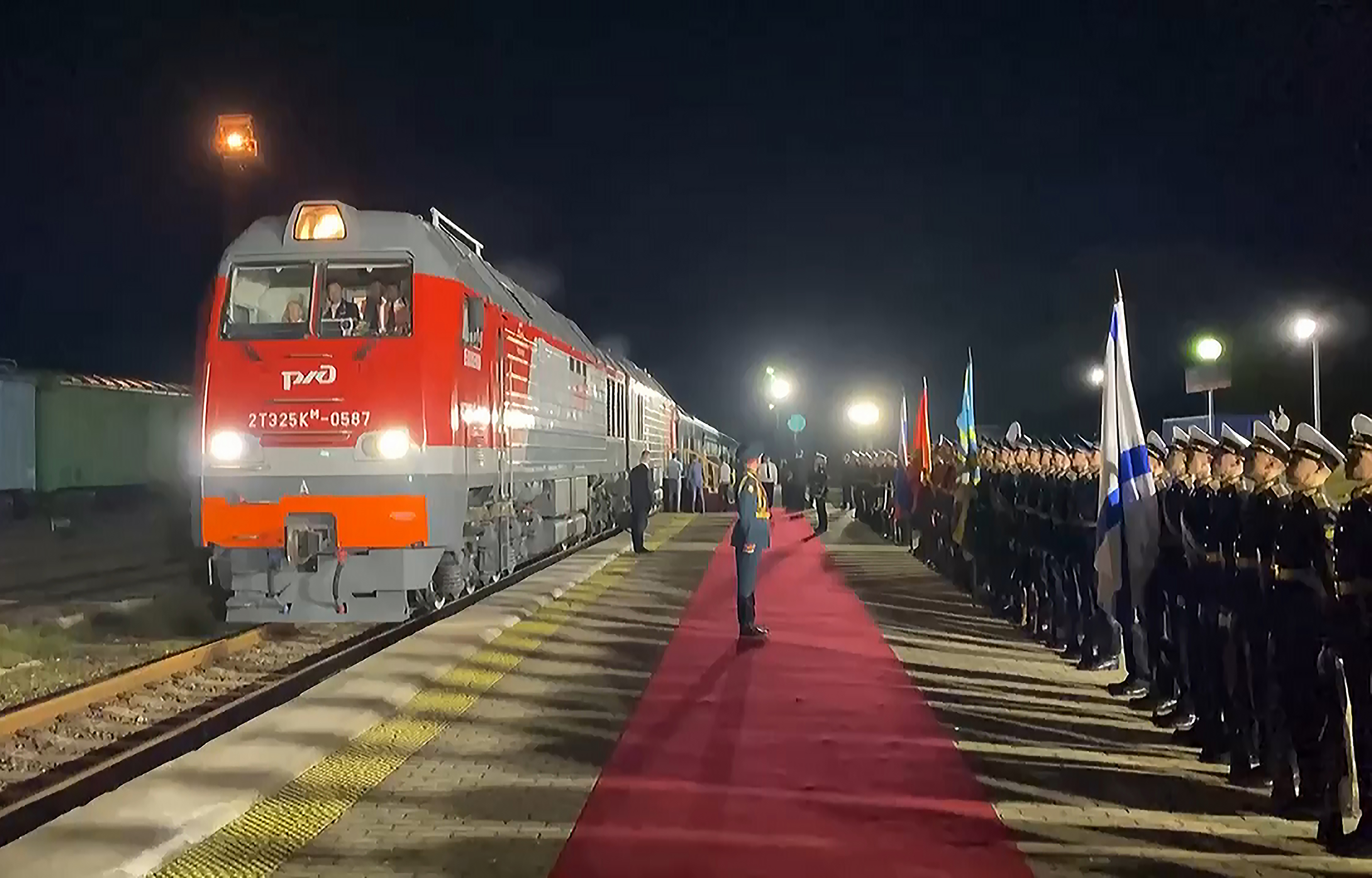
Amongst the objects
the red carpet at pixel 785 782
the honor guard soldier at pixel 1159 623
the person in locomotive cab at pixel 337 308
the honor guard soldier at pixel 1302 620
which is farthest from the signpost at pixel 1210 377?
the honor guard soldier at pixel 1302 620

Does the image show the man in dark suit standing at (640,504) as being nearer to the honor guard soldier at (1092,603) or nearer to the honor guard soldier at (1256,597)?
the honor guard soldier at (1092,603)

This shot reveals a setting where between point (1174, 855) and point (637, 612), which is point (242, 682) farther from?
point (1174, 855)

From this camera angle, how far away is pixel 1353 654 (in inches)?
233

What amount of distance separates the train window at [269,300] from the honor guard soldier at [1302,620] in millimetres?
8198

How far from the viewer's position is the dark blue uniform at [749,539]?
11562 mm

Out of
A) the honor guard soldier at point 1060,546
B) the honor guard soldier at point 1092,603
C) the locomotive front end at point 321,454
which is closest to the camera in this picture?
the honor guard soldier at point 1092,603

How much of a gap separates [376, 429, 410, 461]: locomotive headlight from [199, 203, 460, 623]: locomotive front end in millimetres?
11

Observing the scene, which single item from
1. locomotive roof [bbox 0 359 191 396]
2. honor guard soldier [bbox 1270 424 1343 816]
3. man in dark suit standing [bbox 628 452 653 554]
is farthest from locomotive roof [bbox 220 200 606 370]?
locomotive roof [bbox 0 359 191 396]

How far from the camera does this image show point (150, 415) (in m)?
34.8

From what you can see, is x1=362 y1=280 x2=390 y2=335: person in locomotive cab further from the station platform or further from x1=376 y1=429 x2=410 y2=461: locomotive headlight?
the station platform

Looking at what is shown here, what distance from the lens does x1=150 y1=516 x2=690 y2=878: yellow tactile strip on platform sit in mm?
5660

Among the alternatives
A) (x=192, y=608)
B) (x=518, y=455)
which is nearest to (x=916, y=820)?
(x=518, y=455)

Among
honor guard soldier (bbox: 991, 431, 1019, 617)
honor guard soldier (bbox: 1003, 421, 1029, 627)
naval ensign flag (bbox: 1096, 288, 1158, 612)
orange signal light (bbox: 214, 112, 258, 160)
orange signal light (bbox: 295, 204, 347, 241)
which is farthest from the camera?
orange signal light (bbox: 214, 112, 258, 160)

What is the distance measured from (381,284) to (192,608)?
4.88 m
